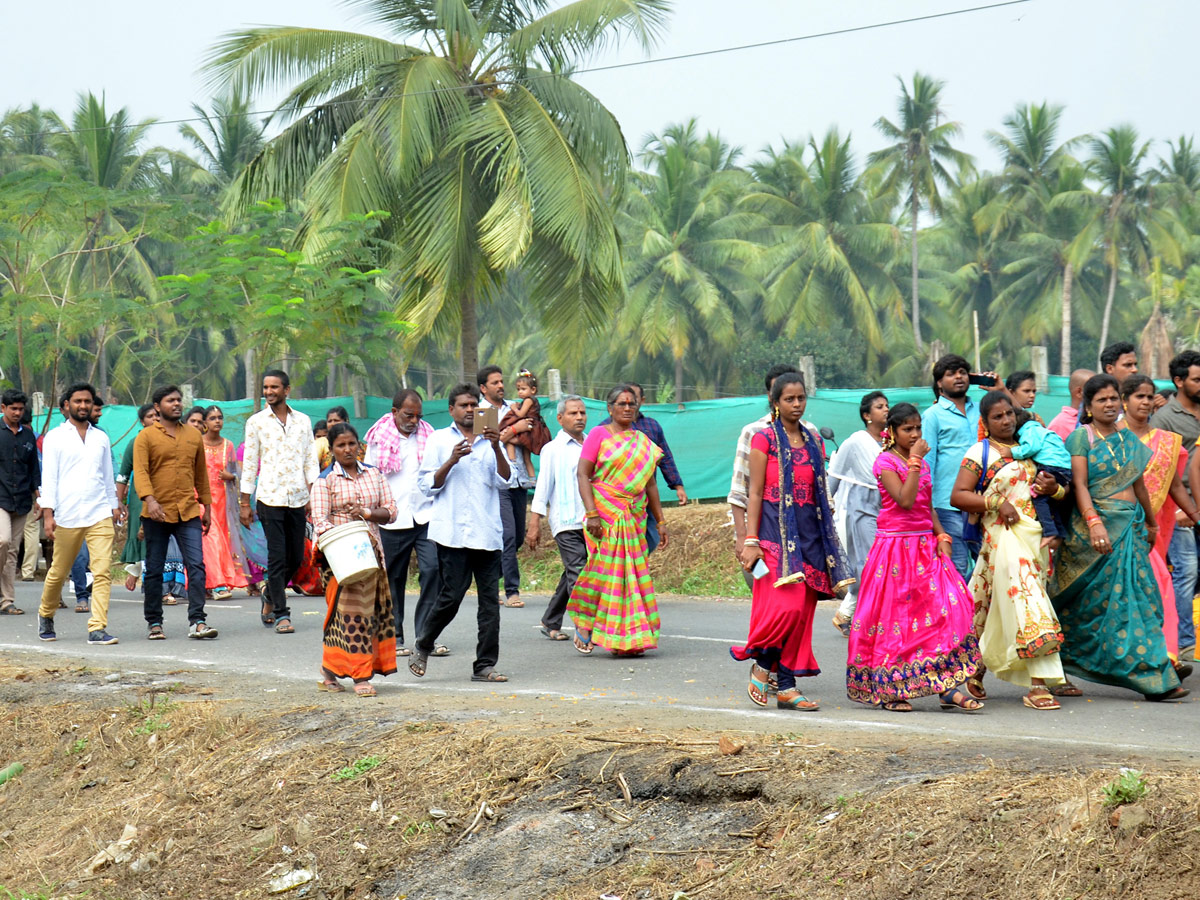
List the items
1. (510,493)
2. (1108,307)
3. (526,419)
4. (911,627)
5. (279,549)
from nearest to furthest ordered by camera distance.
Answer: (911,627) → (279,549) → (526,419) → (510,493) → (1108,307)

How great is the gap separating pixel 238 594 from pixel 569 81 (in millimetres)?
9472

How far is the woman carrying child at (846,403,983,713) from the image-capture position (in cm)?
680

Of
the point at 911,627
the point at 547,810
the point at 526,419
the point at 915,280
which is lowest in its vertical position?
the point at 547,810

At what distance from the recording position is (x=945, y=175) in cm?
5356

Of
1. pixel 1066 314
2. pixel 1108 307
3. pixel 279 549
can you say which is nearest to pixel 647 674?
pixel 279 549

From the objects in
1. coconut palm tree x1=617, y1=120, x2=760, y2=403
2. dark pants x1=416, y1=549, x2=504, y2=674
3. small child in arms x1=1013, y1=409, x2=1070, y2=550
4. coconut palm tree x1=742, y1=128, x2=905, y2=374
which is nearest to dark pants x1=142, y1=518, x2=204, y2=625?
dark pants x1=416, y1=549, x2=504, y2=674

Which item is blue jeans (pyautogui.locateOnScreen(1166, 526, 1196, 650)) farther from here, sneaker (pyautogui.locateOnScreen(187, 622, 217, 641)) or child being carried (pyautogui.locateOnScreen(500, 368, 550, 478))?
sneaker (pyautogui.locateOnScreen(187, 622, 217, 641))

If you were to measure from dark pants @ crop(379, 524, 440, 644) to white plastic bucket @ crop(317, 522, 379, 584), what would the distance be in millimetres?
976

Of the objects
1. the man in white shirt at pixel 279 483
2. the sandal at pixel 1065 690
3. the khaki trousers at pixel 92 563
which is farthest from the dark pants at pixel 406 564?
the sandal at pixel 1065 690

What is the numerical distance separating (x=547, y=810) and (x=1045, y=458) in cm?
344

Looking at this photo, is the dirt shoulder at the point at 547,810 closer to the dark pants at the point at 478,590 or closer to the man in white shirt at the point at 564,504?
the dark pants at the point at 478,590

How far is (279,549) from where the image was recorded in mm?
10727

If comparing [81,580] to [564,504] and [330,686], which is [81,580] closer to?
[564,504]

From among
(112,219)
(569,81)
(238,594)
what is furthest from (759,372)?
(238,594)
